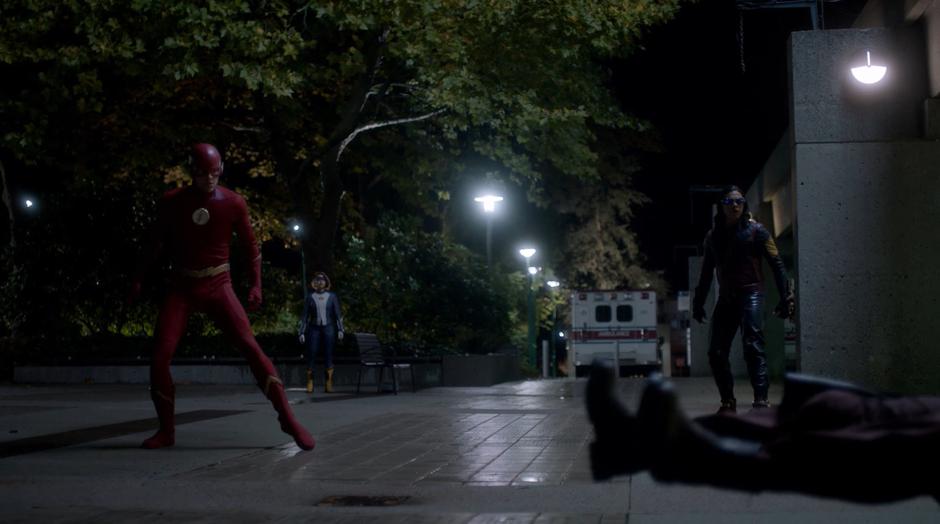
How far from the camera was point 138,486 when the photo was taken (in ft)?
25.6

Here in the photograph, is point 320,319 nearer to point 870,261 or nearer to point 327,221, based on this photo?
point 327,221

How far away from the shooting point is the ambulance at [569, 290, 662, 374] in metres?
38.5

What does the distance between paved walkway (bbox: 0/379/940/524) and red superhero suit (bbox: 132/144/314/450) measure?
25.5 inches

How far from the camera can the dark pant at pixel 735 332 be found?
39.7ft

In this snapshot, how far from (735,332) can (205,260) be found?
526cm

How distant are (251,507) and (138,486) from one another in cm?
112

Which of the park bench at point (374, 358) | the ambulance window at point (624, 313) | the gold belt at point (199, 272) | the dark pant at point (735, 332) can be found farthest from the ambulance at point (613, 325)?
the gold belt at point (199, 272)

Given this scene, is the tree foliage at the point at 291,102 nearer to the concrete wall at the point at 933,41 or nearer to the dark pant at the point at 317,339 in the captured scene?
the dark pant at the point at 317,339

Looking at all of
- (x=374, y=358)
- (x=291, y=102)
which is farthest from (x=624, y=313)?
(x=374, y=358)

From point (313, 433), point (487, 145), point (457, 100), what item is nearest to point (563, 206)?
point (487, 145)

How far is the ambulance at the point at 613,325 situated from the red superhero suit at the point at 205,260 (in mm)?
29225

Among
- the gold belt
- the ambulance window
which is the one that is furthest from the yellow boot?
the ambulance window

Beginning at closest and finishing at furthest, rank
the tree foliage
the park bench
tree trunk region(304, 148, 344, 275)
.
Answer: the park bench < the tree foliage < tree trunk region(304, 148, 344, 275)

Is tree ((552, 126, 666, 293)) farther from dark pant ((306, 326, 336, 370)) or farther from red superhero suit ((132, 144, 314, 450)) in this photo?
red superhero suit ((132, 144, 314, 450))
